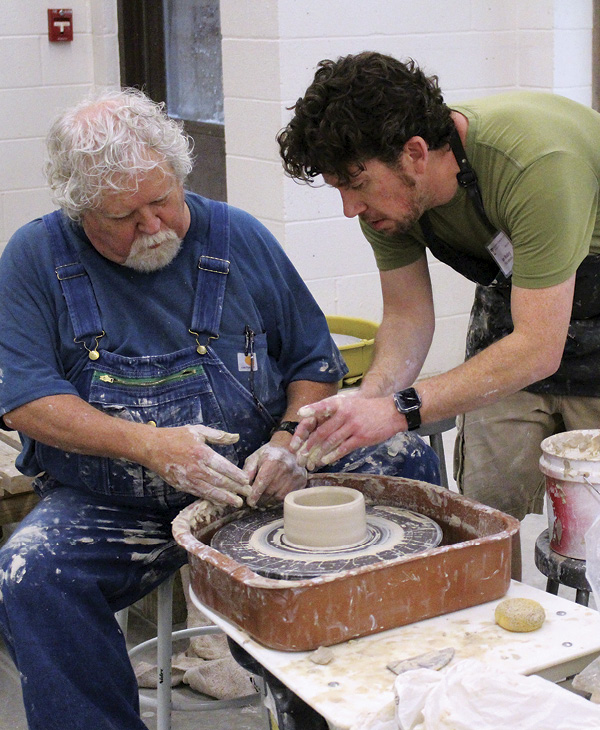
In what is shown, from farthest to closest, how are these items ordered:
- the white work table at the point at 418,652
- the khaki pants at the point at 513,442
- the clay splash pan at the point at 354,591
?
the khaki pants at the point at 513,442 < the clay splash pan at the point at 354,591 < the white work table at the point at 418,652

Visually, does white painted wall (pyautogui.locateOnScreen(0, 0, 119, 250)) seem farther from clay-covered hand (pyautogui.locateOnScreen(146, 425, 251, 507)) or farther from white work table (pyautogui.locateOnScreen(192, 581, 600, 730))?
white work table (pyautogui.locateOnScreen(192, 581, 600, 730))

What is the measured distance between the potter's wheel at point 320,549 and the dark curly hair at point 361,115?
70 cm

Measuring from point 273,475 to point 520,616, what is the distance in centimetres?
69

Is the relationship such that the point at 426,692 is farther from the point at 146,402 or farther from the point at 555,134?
the point at 555,134

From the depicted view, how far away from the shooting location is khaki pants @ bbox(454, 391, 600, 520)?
2432mm

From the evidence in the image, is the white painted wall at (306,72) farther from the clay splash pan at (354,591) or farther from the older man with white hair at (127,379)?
the clay splash pan at (354,591)

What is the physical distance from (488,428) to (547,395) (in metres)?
0.18

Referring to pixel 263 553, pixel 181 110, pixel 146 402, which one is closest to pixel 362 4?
pixel 181 110

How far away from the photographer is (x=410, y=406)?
1.92 m

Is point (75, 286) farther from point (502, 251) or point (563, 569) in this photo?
A: point (563, 569)

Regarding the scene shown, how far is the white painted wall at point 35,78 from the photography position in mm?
4793

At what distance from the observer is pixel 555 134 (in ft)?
6.47

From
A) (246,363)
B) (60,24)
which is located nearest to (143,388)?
(246,363)

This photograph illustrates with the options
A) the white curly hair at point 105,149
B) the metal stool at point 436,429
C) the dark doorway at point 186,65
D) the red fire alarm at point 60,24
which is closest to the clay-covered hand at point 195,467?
the white curly hair at point 105,149
